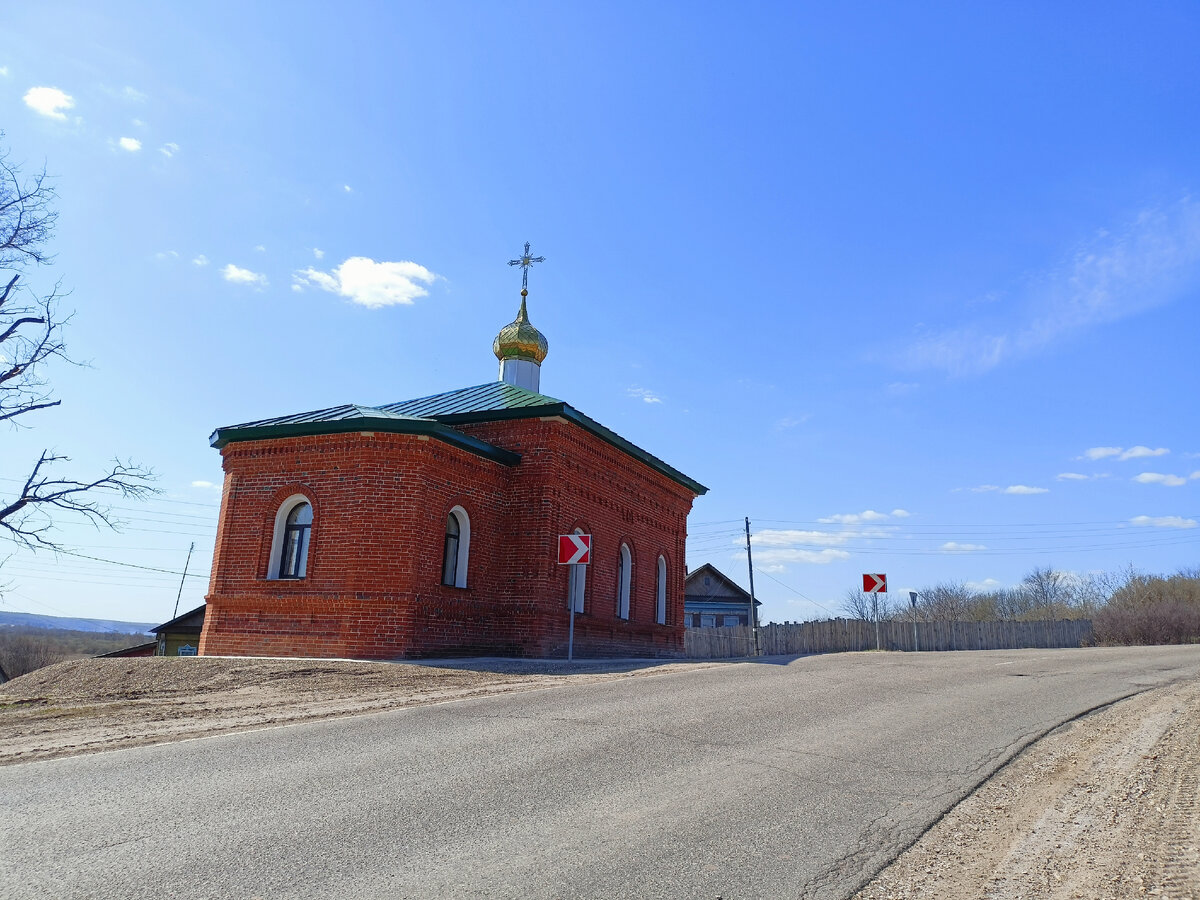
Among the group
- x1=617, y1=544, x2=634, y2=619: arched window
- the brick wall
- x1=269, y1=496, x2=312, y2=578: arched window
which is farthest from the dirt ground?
x1=617, y1=544, x2=634, y2=619: arched window

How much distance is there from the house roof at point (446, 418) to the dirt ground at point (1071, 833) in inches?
449

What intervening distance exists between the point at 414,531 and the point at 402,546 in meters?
0.34

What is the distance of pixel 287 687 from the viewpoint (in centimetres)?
1059

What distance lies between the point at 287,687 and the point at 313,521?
569cm

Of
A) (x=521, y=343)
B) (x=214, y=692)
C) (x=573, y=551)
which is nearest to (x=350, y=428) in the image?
(x=573, y=551)

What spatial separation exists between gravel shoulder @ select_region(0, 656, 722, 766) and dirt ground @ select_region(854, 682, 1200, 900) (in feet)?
17.6

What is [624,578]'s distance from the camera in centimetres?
2220

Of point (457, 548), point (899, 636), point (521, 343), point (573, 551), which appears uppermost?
point (521, 343)

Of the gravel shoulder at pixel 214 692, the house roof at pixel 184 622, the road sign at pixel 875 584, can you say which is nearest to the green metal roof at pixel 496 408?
the gravel shoulder at pixel 214 692

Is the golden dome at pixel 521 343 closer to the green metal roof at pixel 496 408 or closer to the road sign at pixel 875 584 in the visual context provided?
the green metal roof at pixel 496 408

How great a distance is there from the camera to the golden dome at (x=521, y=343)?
77.0 ft

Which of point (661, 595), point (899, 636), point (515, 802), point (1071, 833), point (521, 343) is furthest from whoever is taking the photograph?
point (899, 636)

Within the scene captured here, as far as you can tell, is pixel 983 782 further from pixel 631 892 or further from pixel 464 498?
pixel 464 498

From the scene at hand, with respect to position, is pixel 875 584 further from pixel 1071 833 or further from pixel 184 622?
pixel 184 622
